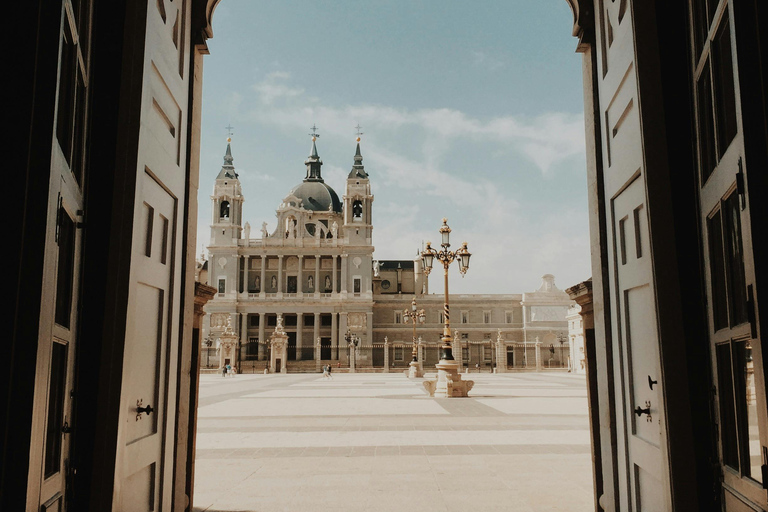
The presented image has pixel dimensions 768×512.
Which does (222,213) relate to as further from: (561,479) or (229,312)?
(561,479)

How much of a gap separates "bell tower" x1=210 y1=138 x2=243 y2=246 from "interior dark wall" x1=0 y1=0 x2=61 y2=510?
2778 inches

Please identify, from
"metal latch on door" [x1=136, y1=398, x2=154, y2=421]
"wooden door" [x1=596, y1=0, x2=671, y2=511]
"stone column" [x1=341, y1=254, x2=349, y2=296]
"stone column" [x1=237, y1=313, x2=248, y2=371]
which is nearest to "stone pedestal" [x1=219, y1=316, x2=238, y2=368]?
"stone column" [x1=237, y1=313, x2=248, y2=371]

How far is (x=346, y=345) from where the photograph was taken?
224ft

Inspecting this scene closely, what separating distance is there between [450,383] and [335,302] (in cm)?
4998

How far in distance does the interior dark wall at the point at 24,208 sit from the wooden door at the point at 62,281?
0.04 meters

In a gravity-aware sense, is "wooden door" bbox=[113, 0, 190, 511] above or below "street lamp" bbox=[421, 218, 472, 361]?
below

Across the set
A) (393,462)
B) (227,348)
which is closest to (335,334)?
(227,348)

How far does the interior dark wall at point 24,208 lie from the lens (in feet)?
7.21

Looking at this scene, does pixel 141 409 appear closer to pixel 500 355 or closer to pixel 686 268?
pixel 686 268

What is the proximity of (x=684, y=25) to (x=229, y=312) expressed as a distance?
68558 mm

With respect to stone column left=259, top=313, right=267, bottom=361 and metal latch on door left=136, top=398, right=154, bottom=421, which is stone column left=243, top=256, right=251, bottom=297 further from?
metal latch on door left=136, top=398, right=154, bottom=421

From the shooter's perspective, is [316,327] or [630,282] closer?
[630,282]

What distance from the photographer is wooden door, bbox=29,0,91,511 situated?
7.74 feet

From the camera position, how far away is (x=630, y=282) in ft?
13.3
